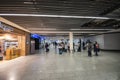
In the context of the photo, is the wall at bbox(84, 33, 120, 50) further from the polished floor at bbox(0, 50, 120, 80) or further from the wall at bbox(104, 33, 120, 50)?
the polished floor at bbox(0, 50, 120, 80)

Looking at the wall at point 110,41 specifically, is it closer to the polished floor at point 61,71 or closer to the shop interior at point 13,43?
the shop interior at point 13,43

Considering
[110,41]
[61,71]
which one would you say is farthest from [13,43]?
[110,41]

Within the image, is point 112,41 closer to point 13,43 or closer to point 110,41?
point 110,41

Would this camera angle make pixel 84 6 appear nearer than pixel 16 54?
Yes

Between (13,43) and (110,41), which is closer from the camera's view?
(13,43)

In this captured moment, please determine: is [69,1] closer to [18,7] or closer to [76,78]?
[18,7]

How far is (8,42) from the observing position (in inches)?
695

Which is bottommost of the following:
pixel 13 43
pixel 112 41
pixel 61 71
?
pixel 61 71

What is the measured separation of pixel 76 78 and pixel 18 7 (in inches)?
145

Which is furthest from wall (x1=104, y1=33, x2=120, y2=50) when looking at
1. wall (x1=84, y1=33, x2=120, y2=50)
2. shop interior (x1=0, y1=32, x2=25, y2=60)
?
shop interior (x1=0, y1=32, x2=25, y2=60)

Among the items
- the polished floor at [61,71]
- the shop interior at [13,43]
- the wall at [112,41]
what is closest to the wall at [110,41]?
the wall at [112,41]

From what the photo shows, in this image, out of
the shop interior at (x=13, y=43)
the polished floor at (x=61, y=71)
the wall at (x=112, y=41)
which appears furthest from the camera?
the wall at (x=112, y=41)

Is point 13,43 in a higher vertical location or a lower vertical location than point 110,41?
lower

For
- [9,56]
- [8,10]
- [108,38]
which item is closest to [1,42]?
[9,56]
